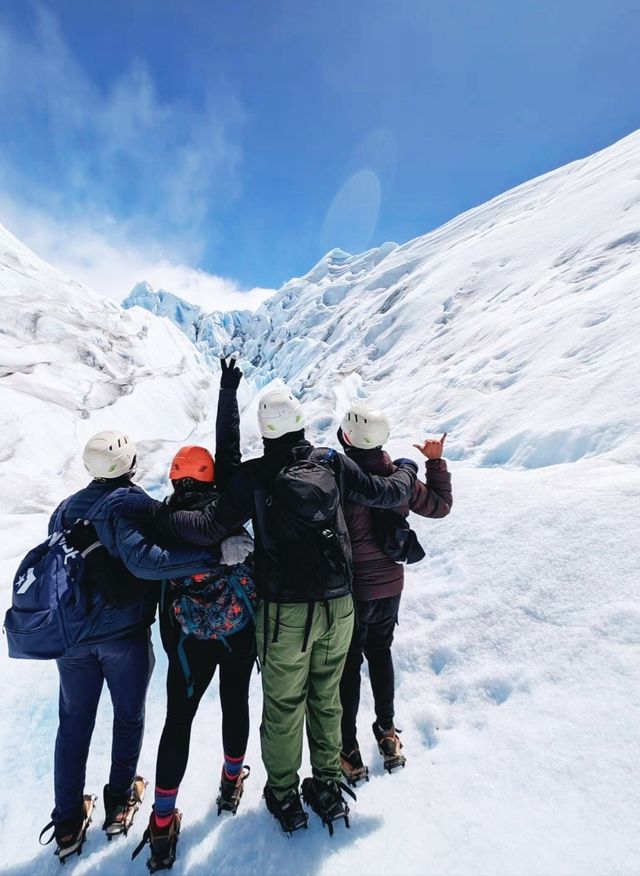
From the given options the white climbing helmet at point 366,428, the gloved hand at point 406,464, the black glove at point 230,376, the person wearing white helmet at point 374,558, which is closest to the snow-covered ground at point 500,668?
the person wearing white helmet at point 374,558

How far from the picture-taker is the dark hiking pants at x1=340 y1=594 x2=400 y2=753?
9.34ft

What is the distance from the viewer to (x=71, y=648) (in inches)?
93.7

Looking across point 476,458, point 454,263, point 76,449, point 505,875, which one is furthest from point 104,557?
point 454,263

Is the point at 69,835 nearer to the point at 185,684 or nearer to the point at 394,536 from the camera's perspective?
the point at 185,684

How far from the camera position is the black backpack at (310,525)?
7.29ft

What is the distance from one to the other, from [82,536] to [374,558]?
1790mm

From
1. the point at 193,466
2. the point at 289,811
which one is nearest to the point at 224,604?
the point at 193,466

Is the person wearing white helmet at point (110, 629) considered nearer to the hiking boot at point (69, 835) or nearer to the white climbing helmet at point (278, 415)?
the hiking boot at point (69, 835)

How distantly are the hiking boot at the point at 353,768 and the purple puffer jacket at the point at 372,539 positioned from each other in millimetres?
1073

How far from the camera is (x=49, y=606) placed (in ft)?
7.50

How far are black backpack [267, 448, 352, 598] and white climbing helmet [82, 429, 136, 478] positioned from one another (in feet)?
3.12

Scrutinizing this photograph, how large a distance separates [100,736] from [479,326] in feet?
49.3

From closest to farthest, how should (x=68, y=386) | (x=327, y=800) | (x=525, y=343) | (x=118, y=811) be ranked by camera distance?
(x=327, y=800) < (x=118, y=811) < (x=525, y=343) < (x=68, y=386)

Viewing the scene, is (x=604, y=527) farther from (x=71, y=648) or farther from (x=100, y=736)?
(x=100, y=736)
